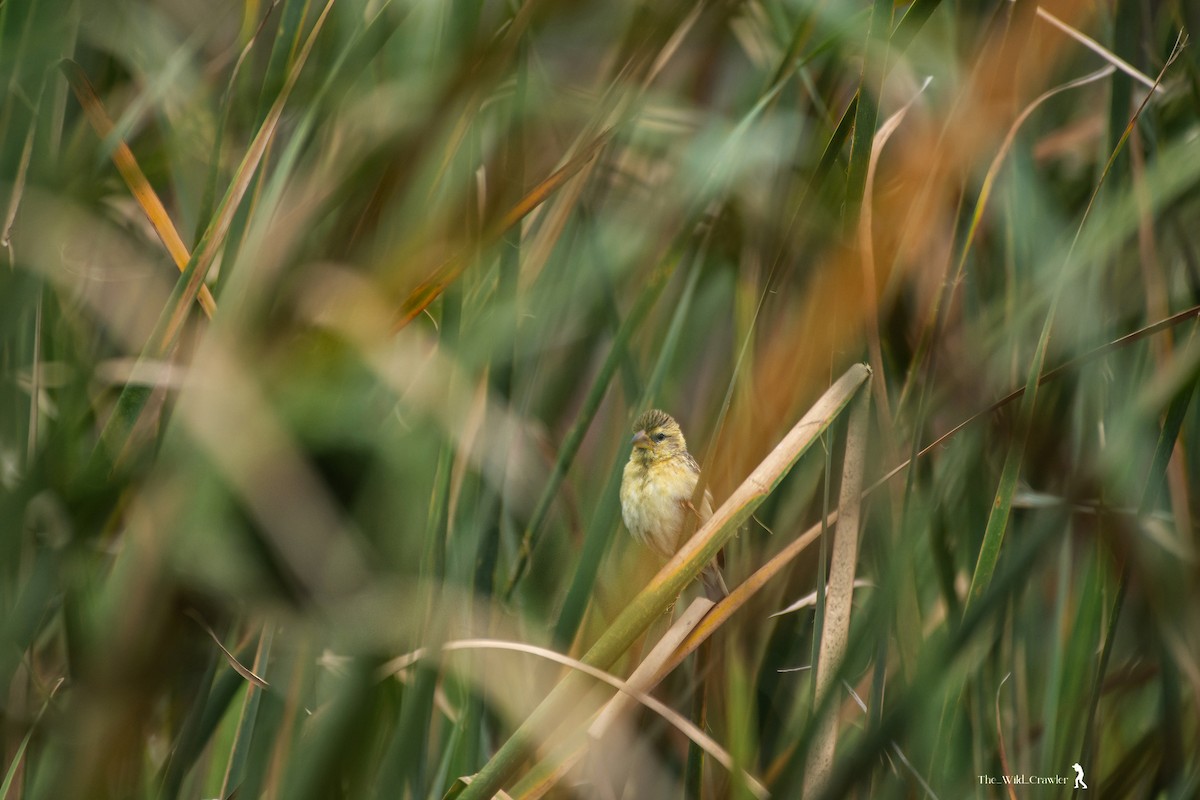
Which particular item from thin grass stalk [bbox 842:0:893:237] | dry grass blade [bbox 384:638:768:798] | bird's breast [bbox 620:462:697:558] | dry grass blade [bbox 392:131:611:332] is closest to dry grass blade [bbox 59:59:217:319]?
dry grass blade [bbox 392:131:611:332]

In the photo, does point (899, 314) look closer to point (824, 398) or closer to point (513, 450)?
point (824, 398)

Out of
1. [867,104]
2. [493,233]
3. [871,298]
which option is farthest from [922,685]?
[493,233]

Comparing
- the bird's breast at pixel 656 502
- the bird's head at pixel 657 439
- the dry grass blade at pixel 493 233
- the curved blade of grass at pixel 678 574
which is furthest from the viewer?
the bird's head at pixel 657 439

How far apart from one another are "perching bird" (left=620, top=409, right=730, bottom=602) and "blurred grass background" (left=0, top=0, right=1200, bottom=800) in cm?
6

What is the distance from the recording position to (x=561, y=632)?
1.04 metres

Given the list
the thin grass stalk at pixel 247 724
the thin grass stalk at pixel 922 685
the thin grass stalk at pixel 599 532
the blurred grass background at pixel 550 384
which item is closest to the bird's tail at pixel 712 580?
the blurred grass background at pixel 550 384

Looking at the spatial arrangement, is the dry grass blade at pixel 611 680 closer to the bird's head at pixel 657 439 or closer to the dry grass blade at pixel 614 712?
the dry grass blade at pixel 614 712

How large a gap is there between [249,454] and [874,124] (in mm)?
654

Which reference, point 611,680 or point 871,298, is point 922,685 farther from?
point 871,298

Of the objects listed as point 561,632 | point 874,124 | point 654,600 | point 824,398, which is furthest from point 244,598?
point 874,124

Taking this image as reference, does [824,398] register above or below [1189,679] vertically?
above

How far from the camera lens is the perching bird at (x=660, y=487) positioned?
4.64 feet

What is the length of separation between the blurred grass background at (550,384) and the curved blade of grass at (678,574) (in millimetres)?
31

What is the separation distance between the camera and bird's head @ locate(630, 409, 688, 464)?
1.54m
